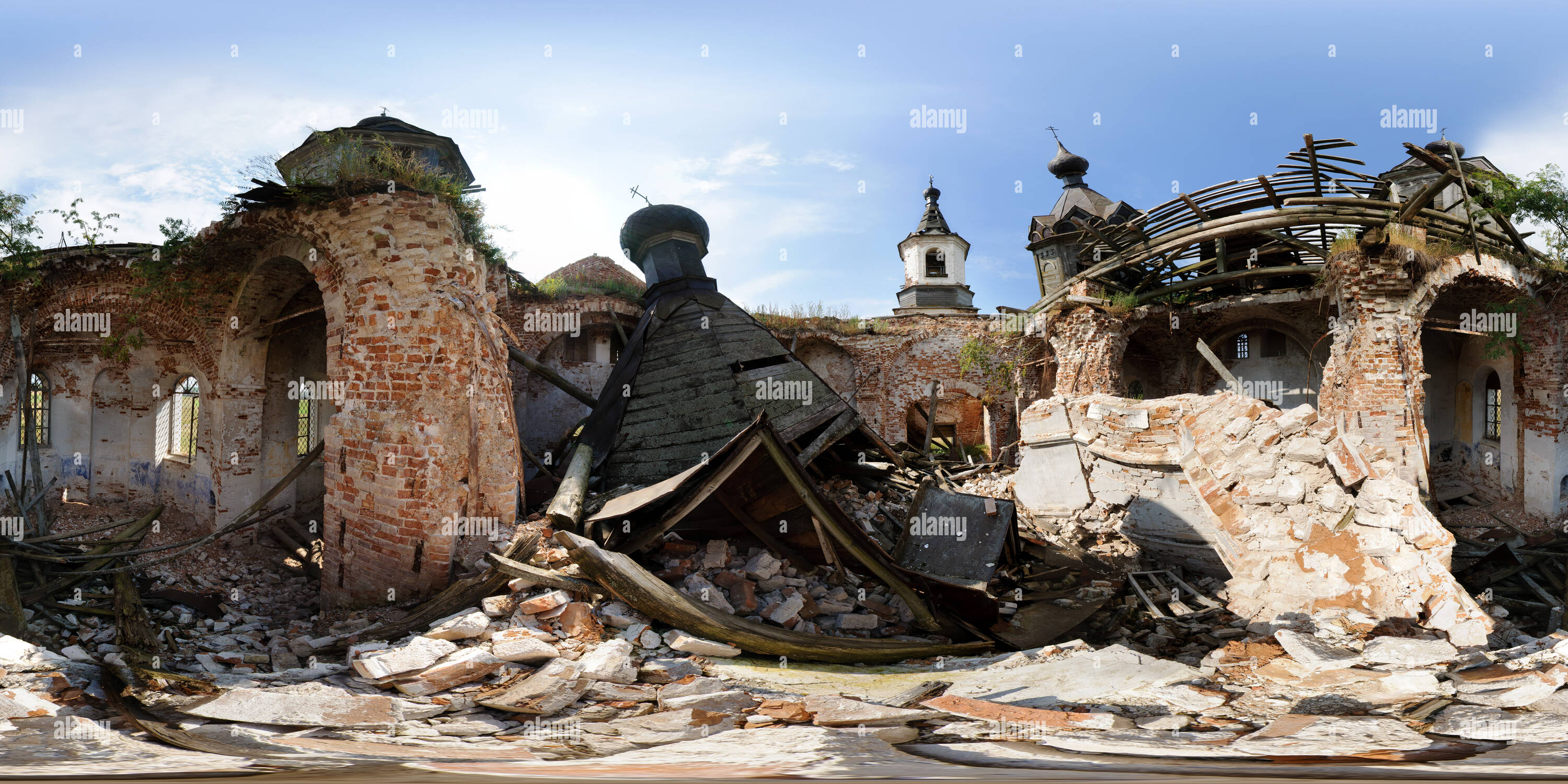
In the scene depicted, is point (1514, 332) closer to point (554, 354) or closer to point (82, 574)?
point (554, 354)

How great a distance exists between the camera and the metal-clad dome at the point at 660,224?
1305 cm

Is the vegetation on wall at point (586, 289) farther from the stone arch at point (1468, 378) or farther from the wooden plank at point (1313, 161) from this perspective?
the stone arch at point (1468, 378)

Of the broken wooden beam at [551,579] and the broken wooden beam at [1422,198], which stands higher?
the broken wooden beam at [1422,198]

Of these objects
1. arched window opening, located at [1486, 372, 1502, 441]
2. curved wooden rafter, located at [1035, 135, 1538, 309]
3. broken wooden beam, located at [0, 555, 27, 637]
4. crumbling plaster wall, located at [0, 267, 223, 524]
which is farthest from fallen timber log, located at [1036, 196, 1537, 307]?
broken wooden beam, located at [0, 555, 27, 637]

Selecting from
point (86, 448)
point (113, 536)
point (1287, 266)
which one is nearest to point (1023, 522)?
point (1287, 266)

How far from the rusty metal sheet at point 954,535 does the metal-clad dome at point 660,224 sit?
7416 mm

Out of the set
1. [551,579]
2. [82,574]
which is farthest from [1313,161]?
[82,574]

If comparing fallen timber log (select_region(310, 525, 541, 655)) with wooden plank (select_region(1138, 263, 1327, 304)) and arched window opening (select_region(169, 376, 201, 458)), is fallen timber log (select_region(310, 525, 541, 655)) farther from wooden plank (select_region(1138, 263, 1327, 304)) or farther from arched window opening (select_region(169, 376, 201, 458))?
wooden plank (select_region(1138, 263, 1327, 304))

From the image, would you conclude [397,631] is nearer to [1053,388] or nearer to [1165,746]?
[1165,746]

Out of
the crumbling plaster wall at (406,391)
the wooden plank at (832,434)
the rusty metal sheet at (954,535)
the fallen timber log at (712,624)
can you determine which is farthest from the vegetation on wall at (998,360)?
the crumbling plaster wall at (406,391)

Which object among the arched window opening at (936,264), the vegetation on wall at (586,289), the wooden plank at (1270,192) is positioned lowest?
the vegetation on wall at (586,289)

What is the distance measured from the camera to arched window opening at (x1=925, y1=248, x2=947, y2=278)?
2556cm

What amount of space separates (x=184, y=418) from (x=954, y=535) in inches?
497

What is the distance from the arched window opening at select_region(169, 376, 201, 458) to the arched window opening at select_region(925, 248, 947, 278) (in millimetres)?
21197
